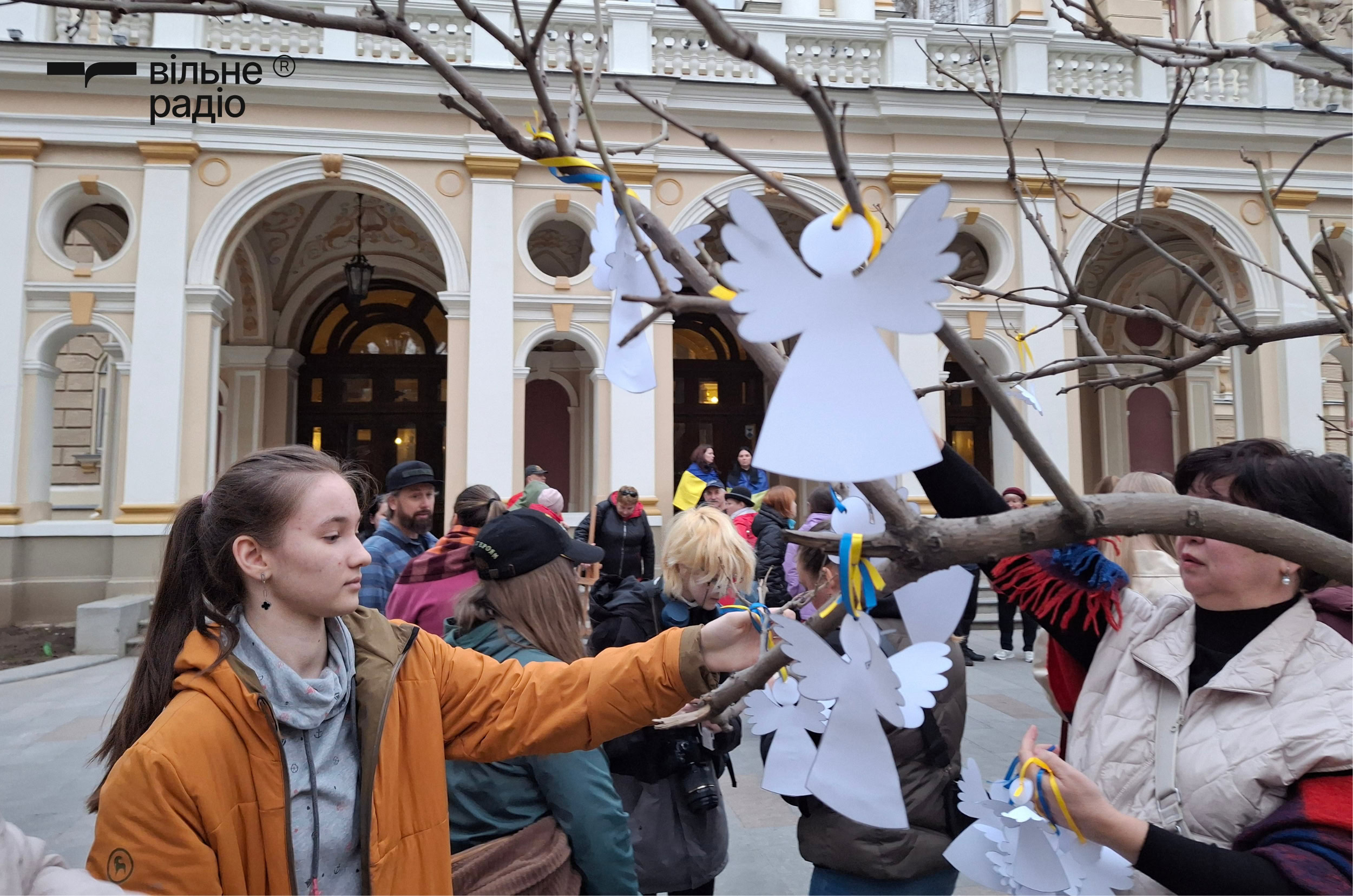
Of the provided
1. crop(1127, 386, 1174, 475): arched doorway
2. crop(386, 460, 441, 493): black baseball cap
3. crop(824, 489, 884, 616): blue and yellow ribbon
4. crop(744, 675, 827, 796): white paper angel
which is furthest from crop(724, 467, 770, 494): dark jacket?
crop(824, 489, 884, 616): blue and yellow ribbon

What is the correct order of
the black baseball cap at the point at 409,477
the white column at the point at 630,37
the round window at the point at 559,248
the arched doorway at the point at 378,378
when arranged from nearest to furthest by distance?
the black baseball cap at the point at 409,477 → the white column at the point at 630,37 → the round window at the point at 559,248 → the arched doorway at the point at 378,378

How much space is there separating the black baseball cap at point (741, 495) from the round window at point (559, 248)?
5933 mm

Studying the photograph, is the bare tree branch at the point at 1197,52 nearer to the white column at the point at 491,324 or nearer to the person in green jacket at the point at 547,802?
the person in green jacket at the point at 547,802

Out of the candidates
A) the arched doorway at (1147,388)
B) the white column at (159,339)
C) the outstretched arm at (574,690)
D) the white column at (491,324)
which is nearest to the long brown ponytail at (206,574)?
the outstretched arm at (574,690)

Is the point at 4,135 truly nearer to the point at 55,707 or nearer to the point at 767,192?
the point at 55,707

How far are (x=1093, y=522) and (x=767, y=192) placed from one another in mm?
9339

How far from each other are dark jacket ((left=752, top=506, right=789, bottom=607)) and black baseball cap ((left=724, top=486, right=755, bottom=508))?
31cm

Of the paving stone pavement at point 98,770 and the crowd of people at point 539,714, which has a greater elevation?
the crowd of people at point 539,714

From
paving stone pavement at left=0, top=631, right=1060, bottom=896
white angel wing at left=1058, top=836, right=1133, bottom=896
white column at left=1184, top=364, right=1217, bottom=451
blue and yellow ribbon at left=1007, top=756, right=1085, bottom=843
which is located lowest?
paving stone pavement at left=0, top=631, right=1060, bottom=896

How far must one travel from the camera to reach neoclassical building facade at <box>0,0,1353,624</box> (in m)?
9.37

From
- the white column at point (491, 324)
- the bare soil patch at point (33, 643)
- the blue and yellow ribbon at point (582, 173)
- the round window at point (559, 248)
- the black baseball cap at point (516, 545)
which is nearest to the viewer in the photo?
the blue and yellow ribbon at point (582, 173)

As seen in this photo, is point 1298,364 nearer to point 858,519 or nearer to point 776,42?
point 776,42

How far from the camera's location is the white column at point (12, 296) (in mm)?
9102

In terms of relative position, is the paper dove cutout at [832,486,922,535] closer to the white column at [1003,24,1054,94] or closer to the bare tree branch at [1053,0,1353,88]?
the bare tree branch at [1053,0,1353,88]
